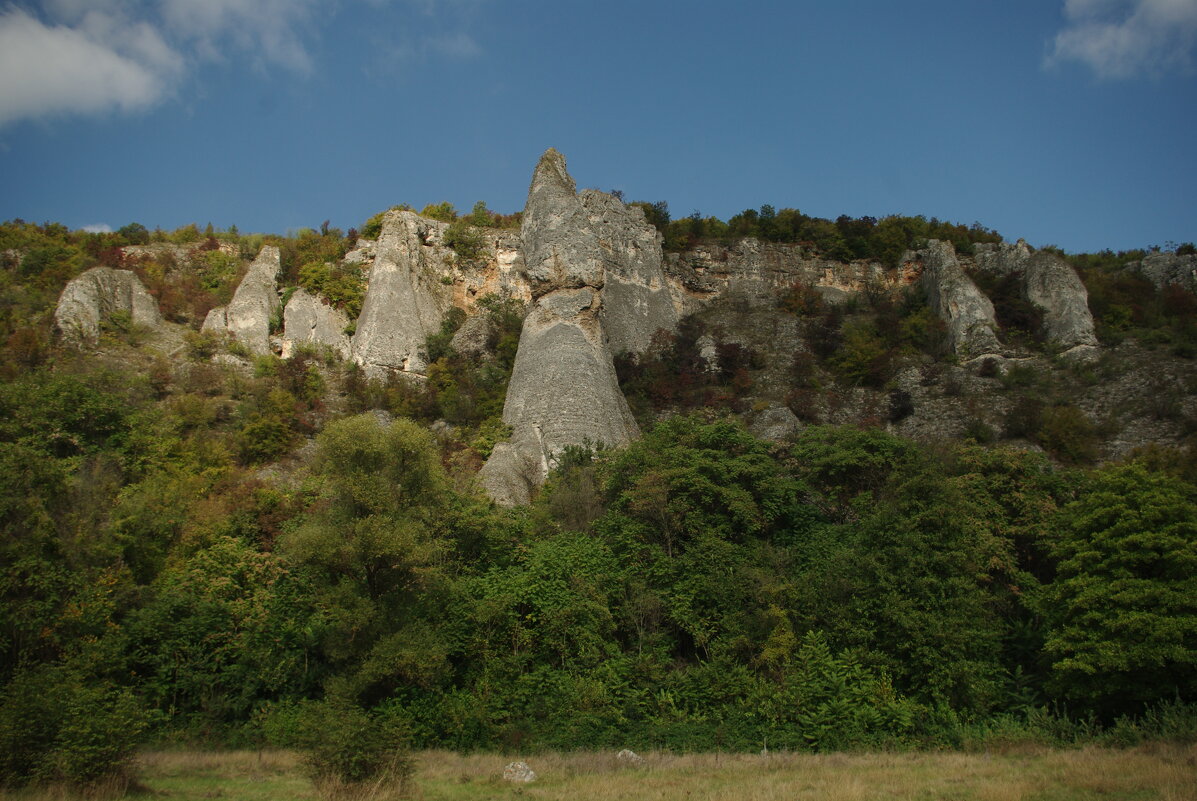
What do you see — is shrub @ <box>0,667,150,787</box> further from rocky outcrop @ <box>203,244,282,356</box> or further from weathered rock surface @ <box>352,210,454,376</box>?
rocky outcrop @ <box>203,244,282,356</box>

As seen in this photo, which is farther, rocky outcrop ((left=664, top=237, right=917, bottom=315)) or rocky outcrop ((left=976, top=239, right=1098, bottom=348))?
rocky outcrop ((left=664, top=237, right=917, bottom=315))

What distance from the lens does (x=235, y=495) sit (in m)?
24.9

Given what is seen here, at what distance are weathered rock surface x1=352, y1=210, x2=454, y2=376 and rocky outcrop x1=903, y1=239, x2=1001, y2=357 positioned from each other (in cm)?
2702

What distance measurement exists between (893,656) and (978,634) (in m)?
1.82

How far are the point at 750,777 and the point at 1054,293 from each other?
3840 cm

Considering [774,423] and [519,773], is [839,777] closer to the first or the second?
[519,773]

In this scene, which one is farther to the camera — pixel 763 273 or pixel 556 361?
pixel 763 273

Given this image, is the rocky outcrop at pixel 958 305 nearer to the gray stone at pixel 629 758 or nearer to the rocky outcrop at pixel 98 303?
the gray stone at pixel 629 758

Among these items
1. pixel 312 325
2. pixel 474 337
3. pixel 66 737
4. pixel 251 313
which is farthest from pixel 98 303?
pixel 66 737

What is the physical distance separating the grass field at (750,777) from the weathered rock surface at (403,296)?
25.1 metres

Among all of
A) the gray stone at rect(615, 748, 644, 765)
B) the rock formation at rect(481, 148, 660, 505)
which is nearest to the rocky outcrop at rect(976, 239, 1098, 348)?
the rock formation at rect(481, 148, 660, 505)

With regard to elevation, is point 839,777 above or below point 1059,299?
below

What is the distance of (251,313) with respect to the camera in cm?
4059

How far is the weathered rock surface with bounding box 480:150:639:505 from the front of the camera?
27.5 meters
